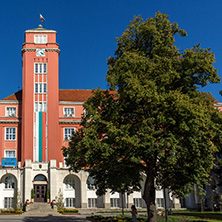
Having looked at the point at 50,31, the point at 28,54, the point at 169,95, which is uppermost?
the point at 50,31

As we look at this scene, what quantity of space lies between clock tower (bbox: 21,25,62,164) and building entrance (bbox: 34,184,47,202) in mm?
3678

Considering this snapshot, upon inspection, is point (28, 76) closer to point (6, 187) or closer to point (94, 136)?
point (6, 187)

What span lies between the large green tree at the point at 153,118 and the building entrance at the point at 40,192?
79.7ft

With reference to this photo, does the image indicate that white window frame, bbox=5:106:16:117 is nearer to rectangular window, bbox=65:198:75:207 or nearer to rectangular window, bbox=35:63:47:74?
rectangular window, bbox=35:63:47:74

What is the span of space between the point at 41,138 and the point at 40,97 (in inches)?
244

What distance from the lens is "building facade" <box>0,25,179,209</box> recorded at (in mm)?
47719

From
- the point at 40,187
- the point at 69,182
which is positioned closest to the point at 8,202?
the point at 40,187

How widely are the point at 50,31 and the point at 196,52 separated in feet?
116

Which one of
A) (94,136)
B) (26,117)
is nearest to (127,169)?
(94,136)

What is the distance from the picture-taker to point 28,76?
172 feet

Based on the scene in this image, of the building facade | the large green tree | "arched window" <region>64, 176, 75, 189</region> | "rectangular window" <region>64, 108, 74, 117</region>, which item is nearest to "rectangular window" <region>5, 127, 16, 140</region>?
the building facade

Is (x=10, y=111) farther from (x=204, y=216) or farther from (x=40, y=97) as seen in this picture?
(x=204, y=216)

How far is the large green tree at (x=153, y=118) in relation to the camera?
68.5ft

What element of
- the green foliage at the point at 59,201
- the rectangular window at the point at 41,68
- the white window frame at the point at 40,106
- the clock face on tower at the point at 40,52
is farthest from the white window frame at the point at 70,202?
the clock face on tower at the point at 40,52
